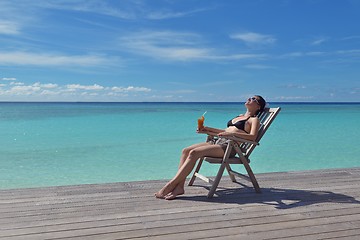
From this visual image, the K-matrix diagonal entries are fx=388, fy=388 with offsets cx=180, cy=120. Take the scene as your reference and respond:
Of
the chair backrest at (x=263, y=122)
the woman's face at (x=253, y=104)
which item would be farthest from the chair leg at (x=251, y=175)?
the woman's face at (x=253, y=104)

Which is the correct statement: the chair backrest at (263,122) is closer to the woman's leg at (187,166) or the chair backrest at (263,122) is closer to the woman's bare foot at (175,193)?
the woman's leg at (187,166)

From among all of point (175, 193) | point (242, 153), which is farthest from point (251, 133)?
point (175, 193)

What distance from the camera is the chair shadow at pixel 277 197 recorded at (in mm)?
3357

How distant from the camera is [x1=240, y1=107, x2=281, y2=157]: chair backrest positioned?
3.72 metres

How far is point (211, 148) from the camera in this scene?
141 inches

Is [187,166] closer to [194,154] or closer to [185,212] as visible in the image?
[194,154]

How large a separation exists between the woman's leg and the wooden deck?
3.9 inches

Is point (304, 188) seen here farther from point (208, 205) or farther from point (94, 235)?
point (94, 235)

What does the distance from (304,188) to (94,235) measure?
7.47ft

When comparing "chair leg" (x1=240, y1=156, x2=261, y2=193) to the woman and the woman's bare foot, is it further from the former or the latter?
the woman's bare foot

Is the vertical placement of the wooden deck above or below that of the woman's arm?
below

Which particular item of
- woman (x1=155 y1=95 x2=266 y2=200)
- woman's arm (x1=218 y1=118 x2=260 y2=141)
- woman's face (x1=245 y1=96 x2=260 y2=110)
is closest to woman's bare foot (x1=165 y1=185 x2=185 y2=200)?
woman (x1=155 y1=95 x2=266 y2=200)

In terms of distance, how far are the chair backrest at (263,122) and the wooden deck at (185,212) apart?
15.9 inches

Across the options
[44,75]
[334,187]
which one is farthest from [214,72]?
[334,187]
